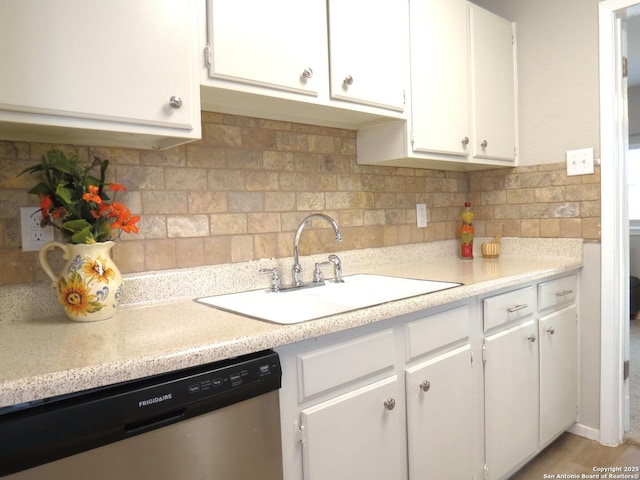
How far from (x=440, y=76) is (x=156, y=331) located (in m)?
1.63

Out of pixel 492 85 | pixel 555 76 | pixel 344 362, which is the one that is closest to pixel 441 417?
pixel 344 362

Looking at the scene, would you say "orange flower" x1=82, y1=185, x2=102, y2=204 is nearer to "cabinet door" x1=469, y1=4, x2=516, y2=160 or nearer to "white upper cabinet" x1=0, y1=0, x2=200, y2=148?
"white upper cabinet" x1=0, y1=0, x2=200, y2=148

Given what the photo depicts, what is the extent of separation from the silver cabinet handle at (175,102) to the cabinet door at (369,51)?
22.3 inches

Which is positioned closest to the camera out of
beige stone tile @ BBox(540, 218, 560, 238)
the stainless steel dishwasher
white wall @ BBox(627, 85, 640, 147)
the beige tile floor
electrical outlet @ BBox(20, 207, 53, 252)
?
the stainless steel dishwasher

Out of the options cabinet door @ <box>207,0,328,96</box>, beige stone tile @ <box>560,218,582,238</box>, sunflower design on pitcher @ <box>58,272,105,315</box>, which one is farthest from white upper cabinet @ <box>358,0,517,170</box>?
sunflower design on pitcher @ <box>58,272,105,315</box>

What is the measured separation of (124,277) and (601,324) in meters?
2.14

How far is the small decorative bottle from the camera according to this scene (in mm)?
2520

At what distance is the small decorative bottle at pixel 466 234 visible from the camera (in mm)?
2520

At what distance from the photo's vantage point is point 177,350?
907 millimetres

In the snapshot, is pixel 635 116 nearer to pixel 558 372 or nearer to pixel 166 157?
pixel 558 372

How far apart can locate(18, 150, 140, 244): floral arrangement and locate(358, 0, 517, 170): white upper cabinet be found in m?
1.19

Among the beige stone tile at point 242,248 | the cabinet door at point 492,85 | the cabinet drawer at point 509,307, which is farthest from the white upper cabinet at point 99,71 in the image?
the cabinet door at point 492,85

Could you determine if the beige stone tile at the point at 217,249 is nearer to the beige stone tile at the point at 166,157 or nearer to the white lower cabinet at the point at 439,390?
the beige stone tile at the point at 166,157

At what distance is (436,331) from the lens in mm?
1499
